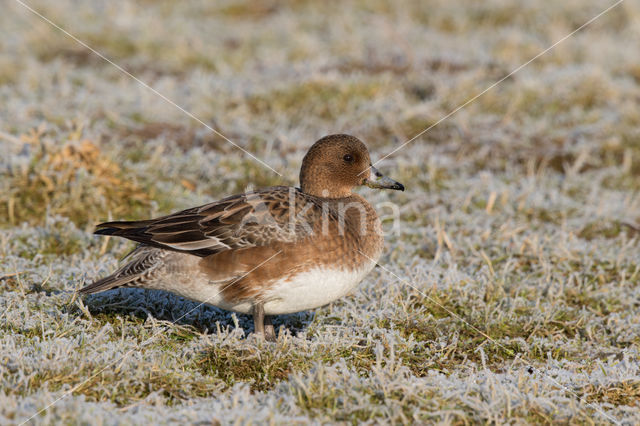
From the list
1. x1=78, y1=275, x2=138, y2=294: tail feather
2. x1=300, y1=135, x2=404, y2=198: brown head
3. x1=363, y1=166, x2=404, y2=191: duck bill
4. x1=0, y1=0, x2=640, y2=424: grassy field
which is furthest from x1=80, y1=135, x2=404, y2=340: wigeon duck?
x1=363, y1=166, x2=404, y2=191: duck bill

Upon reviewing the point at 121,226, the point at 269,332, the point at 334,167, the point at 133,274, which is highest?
the point at 334,167

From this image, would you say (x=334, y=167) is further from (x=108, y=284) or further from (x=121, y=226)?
(x=108, y=284)

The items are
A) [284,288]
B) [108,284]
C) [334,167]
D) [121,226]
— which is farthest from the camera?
[334,167]

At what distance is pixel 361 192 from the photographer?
6.52 m

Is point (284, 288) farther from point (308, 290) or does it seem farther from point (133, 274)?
point (133, 274)

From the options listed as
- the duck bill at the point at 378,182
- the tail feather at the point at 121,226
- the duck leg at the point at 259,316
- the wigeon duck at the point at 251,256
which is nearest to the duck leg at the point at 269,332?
the wigeon duck at the point at 251,256

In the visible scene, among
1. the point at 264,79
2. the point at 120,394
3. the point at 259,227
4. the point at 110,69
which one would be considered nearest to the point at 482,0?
the point at 264,79

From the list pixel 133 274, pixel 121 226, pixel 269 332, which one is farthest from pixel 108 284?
pixel 269 332

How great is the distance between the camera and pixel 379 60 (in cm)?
904

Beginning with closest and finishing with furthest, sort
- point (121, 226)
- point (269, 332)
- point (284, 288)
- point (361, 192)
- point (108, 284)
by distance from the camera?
point (284, 288)
point (108, 284)
point (121, 226)
point (269, 332)
point (361, 192)

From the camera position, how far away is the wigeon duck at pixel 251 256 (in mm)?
3812

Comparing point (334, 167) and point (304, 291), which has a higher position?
point (334, 167)

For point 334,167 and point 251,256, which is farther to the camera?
point 334,167

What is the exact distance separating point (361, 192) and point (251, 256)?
279cm
